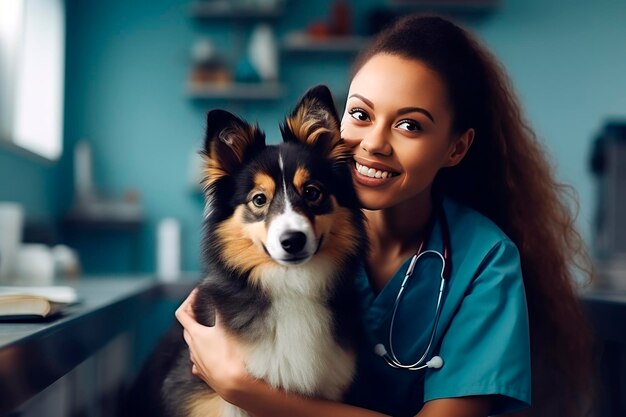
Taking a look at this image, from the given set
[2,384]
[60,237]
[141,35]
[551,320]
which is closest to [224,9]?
[141,35]

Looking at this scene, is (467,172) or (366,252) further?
(467,172)

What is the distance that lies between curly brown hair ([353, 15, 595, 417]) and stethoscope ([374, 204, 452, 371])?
17 centimetres

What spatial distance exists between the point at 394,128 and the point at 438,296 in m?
0.40

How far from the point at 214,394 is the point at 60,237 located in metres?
3.64

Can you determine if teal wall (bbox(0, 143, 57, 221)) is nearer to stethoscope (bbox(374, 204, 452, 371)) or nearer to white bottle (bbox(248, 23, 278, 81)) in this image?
white bottle (bbox(248, 23, 278, 81))

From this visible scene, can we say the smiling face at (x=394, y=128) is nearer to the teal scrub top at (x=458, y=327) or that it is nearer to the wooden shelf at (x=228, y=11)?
the teal scrub top at (x=458, y=327)

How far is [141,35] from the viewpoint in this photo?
5.07 meters

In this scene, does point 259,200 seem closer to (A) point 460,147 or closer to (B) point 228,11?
(A) point 460,147

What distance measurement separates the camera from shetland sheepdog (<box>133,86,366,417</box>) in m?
1.37

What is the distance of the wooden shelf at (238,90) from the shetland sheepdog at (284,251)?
344 centimetres

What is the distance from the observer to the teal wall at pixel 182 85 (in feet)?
16.4

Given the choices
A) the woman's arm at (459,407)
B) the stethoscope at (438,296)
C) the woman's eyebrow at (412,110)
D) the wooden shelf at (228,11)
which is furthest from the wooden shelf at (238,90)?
the woman's arm at (459,407)

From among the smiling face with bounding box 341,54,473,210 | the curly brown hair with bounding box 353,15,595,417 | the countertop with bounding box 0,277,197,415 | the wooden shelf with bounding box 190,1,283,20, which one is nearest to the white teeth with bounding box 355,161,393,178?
the smiling face with bounding box 341,54,473,210

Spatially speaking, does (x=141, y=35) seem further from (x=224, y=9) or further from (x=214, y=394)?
(x=214, y=394)
